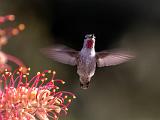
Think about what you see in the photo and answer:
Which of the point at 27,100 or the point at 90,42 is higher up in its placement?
the point at 90,42

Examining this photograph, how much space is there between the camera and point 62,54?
336 cm

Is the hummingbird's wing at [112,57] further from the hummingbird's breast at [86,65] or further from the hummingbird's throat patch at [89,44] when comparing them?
the hummingbird's throat patch at [89,44]

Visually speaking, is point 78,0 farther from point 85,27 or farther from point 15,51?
point 15,51

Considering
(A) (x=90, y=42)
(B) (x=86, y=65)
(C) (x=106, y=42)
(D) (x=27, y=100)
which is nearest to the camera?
(D) (x=27, y=100)

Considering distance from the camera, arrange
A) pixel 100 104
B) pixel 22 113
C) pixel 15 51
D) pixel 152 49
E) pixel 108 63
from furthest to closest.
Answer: pixel 152 49 < pixel 100 104 < pixel 15 51 < pixel 108 63 < pixel 22 113

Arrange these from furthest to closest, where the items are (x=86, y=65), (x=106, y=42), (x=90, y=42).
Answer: (x=106, y=42) < (x=86, y=65) < (x=90, y=42)

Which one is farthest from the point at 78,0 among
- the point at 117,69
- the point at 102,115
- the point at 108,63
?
the point at 108,63

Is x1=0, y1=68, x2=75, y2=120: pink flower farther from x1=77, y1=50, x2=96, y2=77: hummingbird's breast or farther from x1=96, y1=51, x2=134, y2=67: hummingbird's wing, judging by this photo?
x1=96, y1=51, x2=134, y2=67: hummingbird's wing

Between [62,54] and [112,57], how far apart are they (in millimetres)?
323

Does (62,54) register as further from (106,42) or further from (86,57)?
(106,42)

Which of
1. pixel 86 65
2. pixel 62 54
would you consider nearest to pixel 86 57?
pixel 86 65

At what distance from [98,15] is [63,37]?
2.42ft

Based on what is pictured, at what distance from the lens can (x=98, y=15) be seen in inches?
365

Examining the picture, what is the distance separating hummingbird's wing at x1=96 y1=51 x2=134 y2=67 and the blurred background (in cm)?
488
